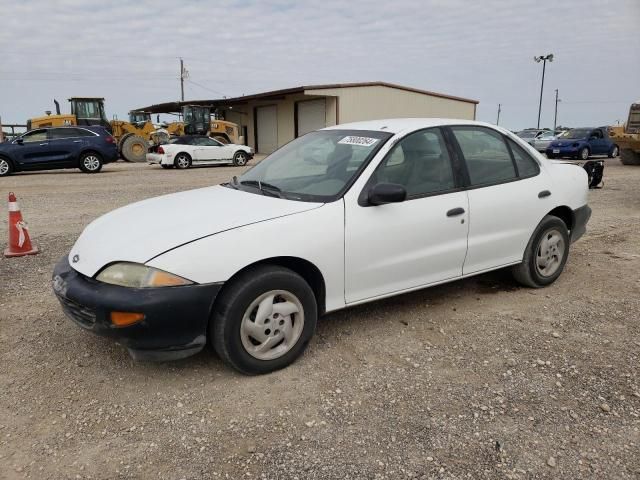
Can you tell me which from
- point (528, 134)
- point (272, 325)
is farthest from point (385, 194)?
point (528, 134)

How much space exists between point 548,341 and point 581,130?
→ 24.3 metres

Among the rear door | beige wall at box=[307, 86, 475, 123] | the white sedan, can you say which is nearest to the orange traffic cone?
the rear door

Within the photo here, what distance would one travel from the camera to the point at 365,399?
9.82ft

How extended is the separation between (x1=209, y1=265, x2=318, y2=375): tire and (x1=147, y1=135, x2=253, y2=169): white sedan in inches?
681

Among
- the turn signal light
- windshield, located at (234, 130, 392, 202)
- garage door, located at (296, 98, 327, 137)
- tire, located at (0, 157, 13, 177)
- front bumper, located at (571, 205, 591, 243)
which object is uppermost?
Answer: garage door, located at (296, 98, 327, 137)

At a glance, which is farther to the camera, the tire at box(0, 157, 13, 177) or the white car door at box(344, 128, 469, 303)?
the tire at box(0, 157, 13, 177)

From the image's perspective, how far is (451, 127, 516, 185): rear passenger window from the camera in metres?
4.14

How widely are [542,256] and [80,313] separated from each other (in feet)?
12.5

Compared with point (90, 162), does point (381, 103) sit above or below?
above

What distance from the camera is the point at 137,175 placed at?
16906mm

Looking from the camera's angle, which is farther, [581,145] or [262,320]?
[581,145]

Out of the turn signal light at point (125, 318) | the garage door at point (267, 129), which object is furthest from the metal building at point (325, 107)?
the turn signal light at point (125, 318)

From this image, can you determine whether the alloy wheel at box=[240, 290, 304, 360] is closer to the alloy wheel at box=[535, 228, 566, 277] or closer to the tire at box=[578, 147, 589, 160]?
the alloy wheel at box=[535, 228, 566, 277]

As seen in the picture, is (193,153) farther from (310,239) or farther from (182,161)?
(310,239)
